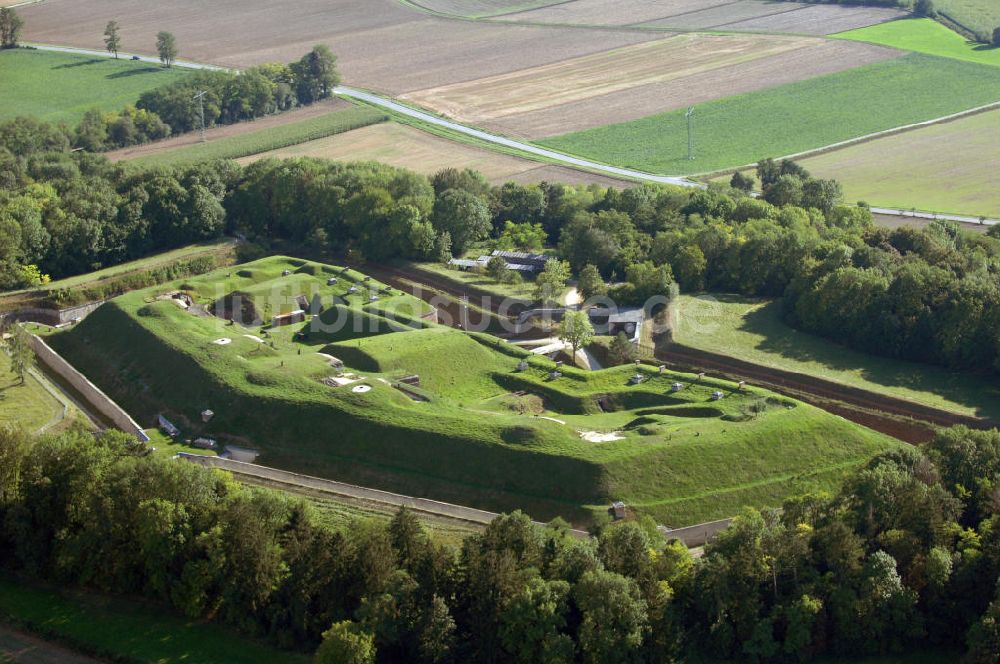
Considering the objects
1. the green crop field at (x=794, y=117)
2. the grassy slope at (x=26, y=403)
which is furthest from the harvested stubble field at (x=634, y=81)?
the grassy slope at (x=26, y=403)

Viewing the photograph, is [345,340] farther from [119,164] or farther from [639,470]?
[119,164]

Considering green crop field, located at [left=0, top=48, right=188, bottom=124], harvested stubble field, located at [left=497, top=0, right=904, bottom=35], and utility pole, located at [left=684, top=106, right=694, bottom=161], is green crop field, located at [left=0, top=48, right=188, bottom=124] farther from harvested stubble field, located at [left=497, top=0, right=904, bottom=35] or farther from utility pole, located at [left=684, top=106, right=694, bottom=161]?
utility pole, located at [left=684, top=106, right=694, bottom=161]

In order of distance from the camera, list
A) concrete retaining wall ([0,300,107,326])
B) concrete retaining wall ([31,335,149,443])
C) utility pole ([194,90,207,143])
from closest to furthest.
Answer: concrete retaining wall ([31,335,149,443])
concrete retaining wall ([0,300,107,326])
utility pole ([194,90,207,143])

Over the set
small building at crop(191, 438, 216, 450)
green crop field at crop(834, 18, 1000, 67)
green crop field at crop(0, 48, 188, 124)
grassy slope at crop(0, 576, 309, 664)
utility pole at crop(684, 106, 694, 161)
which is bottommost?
grassy slope at crop(0, 576, 309, 664)

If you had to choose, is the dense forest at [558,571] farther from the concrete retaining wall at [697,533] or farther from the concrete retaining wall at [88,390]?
the concrete retaining wall at [88,390]

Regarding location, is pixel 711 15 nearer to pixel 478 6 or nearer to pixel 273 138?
pixel 478 6

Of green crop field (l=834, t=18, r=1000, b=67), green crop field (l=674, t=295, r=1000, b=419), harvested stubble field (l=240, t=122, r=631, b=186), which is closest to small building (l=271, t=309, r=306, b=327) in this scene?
green crop field (l=674, t=295, r=1000, b=419)

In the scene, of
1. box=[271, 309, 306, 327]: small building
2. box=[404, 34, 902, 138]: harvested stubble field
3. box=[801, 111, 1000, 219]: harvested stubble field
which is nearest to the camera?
box=[271, 309, 306, 327]: small building
